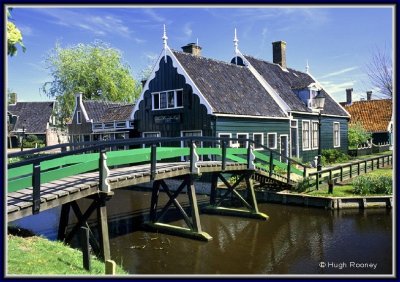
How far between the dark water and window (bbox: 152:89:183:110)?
23.3ft

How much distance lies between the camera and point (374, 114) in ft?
117

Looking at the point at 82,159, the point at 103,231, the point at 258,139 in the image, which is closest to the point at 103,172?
the point at 103,231

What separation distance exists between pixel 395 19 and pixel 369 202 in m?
10.3

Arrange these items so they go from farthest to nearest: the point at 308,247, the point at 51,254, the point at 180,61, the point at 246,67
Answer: the point at 246,67 → the point at 180,61 → the point at 308,247 → the point at 51,254

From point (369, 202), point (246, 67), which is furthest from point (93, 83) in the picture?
point (369, 202)

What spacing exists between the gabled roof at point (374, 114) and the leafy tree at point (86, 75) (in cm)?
2507

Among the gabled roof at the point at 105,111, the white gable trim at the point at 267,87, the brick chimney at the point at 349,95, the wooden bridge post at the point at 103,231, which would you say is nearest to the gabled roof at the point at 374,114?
the brick chimney at the point at 349,95

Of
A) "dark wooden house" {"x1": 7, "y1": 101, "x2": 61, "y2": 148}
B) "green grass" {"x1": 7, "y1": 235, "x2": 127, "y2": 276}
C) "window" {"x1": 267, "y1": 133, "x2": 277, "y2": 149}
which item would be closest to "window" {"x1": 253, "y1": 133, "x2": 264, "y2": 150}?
"window" {"x1": 267, "y1": 133, "x2": 277, "y2": 149}

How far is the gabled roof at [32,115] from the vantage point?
2027 inches

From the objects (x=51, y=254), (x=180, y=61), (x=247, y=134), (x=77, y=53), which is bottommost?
(x=51, y=254)

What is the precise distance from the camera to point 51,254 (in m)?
7.87

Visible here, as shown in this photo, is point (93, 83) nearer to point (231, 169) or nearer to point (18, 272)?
point (231, 169)

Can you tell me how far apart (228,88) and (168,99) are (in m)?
3.43

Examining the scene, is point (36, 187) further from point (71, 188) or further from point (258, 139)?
point (258, 139)
